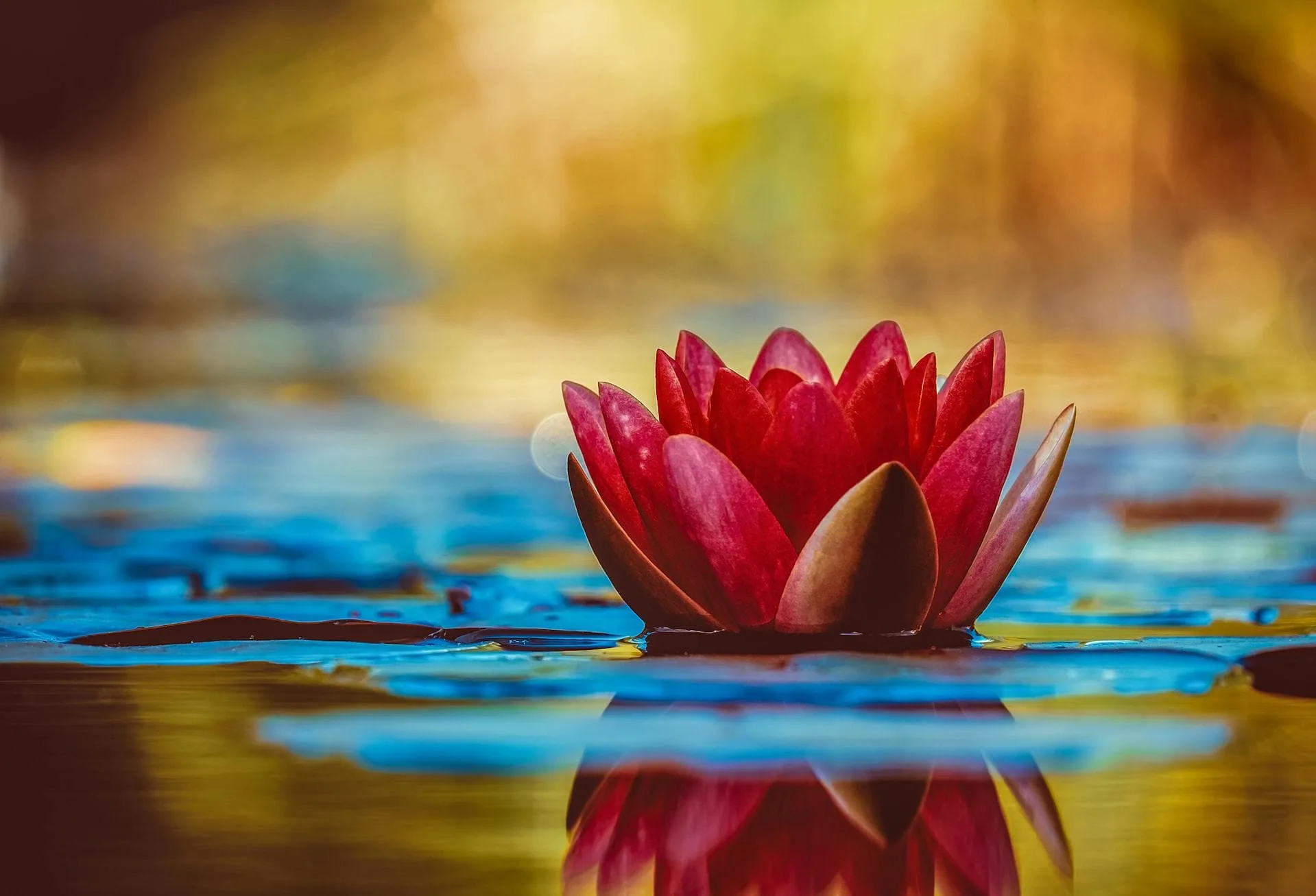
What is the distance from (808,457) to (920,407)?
0.06m

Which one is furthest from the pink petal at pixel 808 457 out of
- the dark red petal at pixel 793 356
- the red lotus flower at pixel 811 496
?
the dark red petal at pixel 793 356

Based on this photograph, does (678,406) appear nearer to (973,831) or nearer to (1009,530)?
(1009,530)

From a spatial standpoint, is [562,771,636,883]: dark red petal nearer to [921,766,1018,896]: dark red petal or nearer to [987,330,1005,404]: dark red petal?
[921,766,1018,896]: dark red petal

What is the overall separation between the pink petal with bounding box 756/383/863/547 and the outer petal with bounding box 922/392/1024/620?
0.10ft

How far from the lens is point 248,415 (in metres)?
1.99

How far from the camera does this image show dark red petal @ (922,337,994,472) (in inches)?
22.5

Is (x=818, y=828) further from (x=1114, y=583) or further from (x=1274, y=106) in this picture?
(x=1274, y=106)

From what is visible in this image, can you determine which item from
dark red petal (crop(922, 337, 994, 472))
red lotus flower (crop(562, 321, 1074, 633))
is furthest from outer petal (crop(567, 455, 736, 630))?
dark red petal (crop(922, 337, 994, 472))

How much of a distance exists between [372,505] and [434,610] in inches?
20.3

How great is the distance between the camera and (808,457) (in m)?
0.53

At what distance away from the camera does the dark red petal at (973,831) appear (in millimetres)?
310

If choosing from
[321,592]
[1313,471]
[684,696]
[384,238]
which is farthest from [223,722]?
[384,238]

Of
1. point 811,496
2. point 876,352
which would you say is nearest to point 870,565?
point 811,496

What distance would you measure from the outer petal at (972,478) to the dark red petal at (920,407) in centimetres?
2
